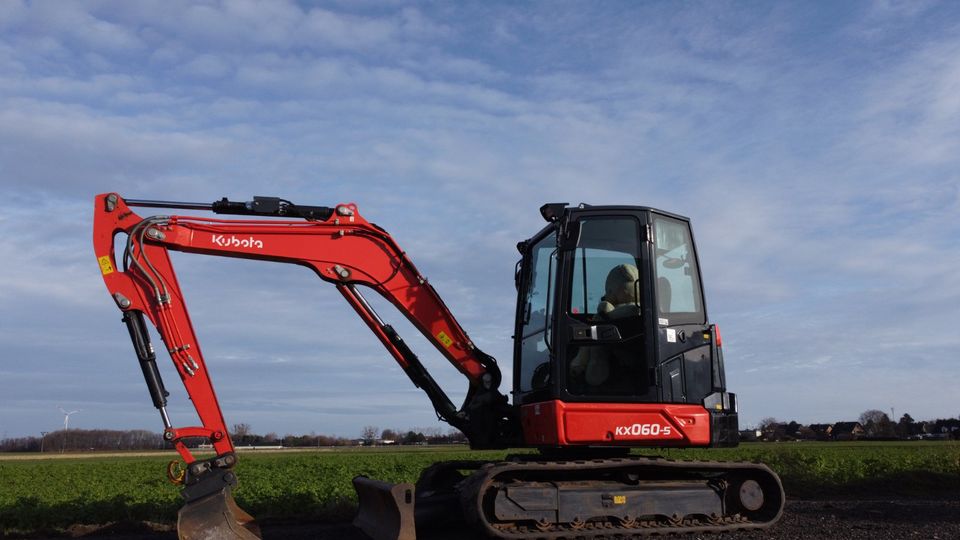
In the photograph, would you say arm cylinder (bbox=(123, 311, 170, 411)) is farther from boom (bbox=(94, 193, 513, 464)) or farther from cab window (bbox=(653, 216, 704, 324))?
cab window (bbox=(653, 216, 704, 324))

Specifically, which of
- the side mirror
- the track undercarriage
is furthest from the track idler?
the side mirror

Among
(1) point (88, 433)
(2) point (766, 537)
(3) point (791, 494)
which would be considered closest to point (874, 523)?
(2) point (766, 537)

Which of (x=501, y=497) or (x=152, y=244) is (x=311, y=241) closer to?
(x=152, y=244)

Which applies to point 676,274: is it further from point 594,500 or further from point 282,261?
point 282,261

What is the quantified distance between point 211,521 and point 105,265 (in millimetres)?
2863

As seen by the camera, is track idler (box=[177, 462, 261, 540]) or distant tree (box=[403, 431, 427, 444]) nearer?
track idler (box=[177, 462, 261, 540])

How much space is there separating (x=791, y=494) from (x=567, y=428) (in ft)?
32.0

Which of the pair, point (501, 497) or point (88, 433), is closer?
point (501, 497)

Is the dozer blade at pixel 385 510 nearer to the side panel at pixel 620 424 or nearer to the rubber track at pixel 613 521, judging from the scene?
the rubber track at pixel 613 521

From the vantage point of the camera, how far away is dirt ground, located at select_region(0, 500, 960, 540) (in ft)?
28.6

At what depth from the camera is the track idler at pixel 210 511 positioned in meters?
7.68

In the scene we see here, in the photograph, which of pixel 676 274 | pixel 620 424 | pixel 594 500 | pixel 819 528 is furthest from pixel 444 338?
pixel 819 528

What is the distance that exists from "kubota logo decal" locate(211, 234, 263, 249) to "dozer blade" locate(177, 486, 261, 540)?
8.43 feet

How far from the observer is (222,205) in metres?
9.02
